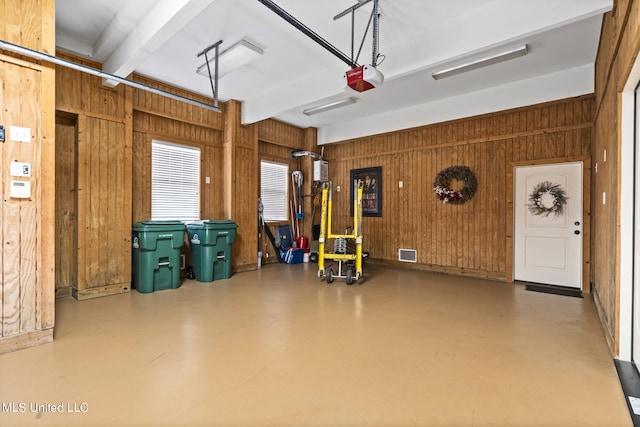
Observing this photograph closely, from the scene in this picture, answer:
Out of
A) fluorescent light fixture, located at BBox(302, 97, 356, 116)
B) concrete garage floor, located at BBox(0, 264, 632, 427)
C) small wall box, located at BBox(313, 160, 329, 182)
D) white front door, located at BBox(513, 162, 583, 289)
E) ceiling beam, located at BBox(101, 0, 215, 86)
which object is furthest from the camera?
small wall box, located at BBox(313, 160, 329, 182)

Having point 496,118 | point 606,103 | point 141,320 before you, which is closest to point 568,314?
point 606,103

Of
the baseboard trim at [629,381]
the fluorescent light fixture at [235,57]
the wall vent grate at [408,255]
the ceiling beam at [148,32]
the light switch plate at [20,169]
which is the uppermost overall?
the fluorescent light fixture at [235,57]

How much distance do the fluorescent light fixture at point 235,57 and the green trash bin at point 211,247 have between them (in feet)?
7.81

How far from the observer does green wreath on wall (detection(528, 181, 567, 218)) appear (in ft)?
16.4

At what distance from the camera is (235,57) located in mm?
4141

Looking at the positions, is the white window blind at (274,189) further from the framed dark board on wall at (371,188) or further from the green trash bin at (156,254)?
the green trash bin at (156,254)

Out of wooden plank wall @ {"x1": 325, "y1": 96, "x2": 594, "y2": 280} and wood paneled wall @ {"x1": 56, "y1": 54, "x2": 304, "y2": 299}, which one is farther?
wooden plank wall @ {"x1": 325, "y1": 96, "x2": 594, "y2": 280}

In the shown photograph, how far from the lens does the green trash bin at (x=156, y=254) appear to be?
454cm

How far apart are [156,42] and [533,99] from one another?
5385 millimetres

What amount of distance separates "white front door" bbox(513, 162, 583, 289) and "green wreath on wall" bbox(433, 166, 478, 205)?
2.38ft

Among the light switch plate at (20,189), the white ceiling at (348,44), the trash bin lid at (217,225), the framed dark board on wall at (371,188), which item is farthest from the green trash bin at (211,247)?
the framed dark board on wall at (371,188)

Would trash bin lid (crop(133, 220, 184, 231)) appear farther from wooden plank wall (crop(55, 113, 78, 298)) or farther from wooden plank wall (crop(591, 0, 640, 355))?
A: wooden plank wall (crop(591, 0, 640, 355))

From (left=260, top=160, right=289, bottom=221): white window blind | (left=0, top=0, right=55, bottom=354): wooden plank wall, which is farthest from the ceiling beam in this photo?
(left=260, top=160, right=289, bottom=221): white window blind

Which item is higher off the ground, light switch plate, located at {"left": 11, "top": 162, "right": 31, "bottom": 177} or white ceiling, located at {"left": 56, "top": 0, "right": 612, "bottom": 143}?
white ceiling, located at {"left": 56, "top": 0, "right": 612, "bottom": 143}
